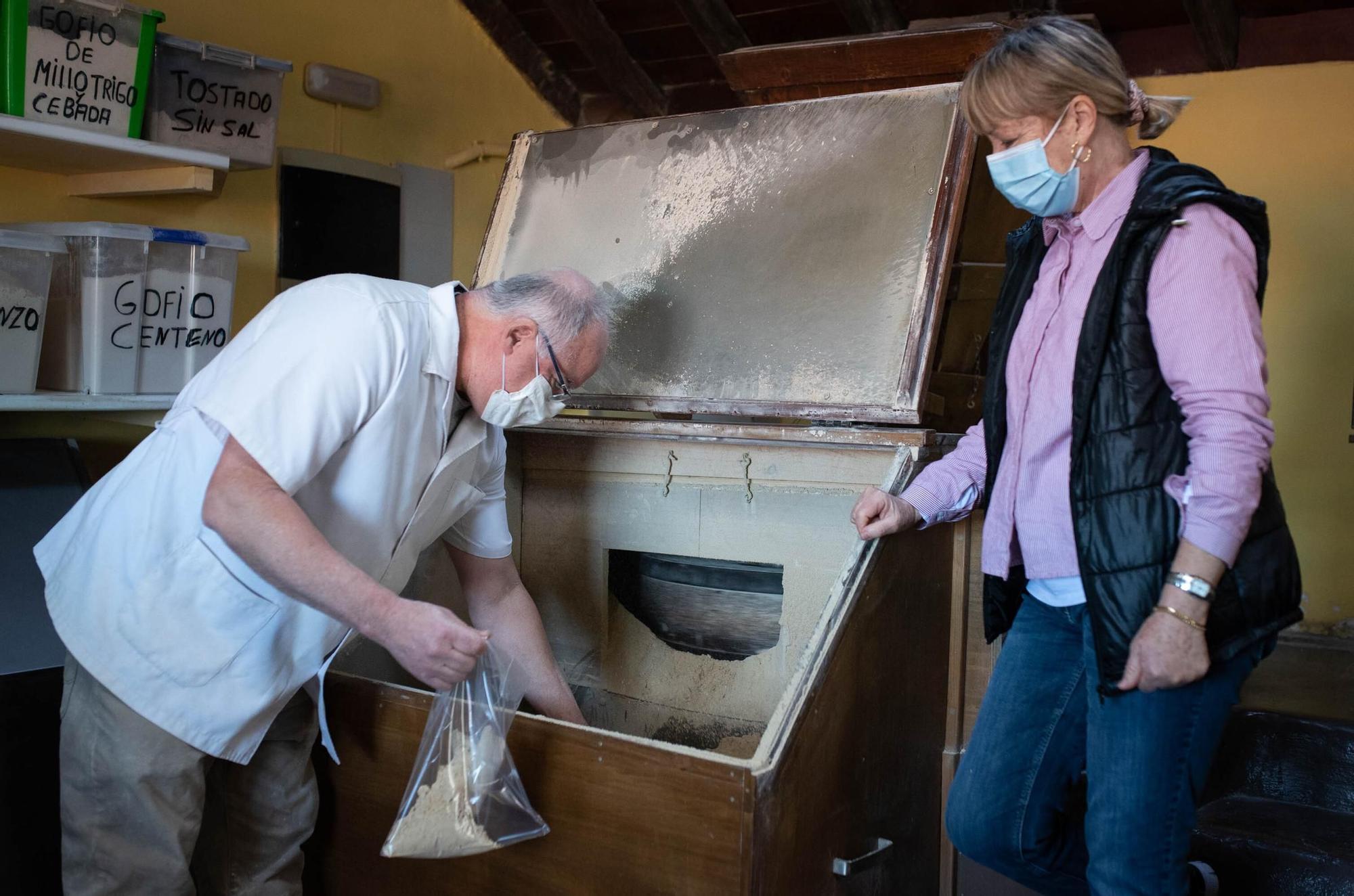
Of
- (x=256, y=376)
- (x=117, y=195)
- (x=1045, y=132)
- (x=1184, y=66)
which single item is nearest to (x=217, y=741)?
(x=256, y=376)

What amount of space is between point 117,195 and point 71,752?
1.43 meters

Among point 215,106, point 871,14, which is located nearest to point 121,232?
Answer: point 215,106

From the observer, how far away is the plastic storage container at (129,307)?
2.00 metres

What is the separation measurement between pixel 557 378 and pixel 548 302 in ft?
0.34

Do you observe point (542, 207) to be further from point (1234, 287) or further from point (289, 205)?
point (1234, 287)

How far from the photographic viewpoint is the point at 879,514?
1.46 m

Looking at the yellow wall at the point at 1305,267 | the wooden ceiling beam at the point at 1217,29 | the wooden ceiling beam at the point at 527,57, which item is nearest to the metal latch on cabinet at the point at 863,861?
the yellow wall at the point at 1305,267

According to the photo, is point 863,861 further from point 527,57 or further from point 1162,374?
point 527,57

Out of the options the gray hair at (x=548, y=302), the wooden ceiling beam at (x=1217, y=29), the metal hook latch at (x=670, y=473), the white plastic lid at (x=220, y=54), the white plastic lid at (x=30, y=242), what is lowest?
the metal hook latch at (x=670, y=473)

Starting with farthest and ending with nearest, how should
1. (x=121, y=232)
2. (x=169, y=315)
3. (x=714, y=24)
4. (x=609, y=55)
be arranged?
1. (x=609, y=55)
2. (x=714, y=24)
3. (x=169, y=315)
4. (x=121, y=232)

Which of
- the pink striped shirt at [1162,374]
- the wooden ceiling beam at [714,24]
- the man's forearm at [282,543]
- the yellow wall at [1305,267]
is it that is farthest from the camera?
the wooden ceiling beam at [714,24]

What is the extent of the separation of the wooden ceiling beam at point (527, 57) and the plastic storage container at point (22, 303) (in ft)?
6.24

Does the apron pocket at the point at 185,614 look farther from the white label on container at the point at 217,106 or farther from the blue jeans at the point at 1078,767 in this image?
the white label on container at the point at 217,106

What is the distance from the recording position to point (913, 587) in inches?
61.7
